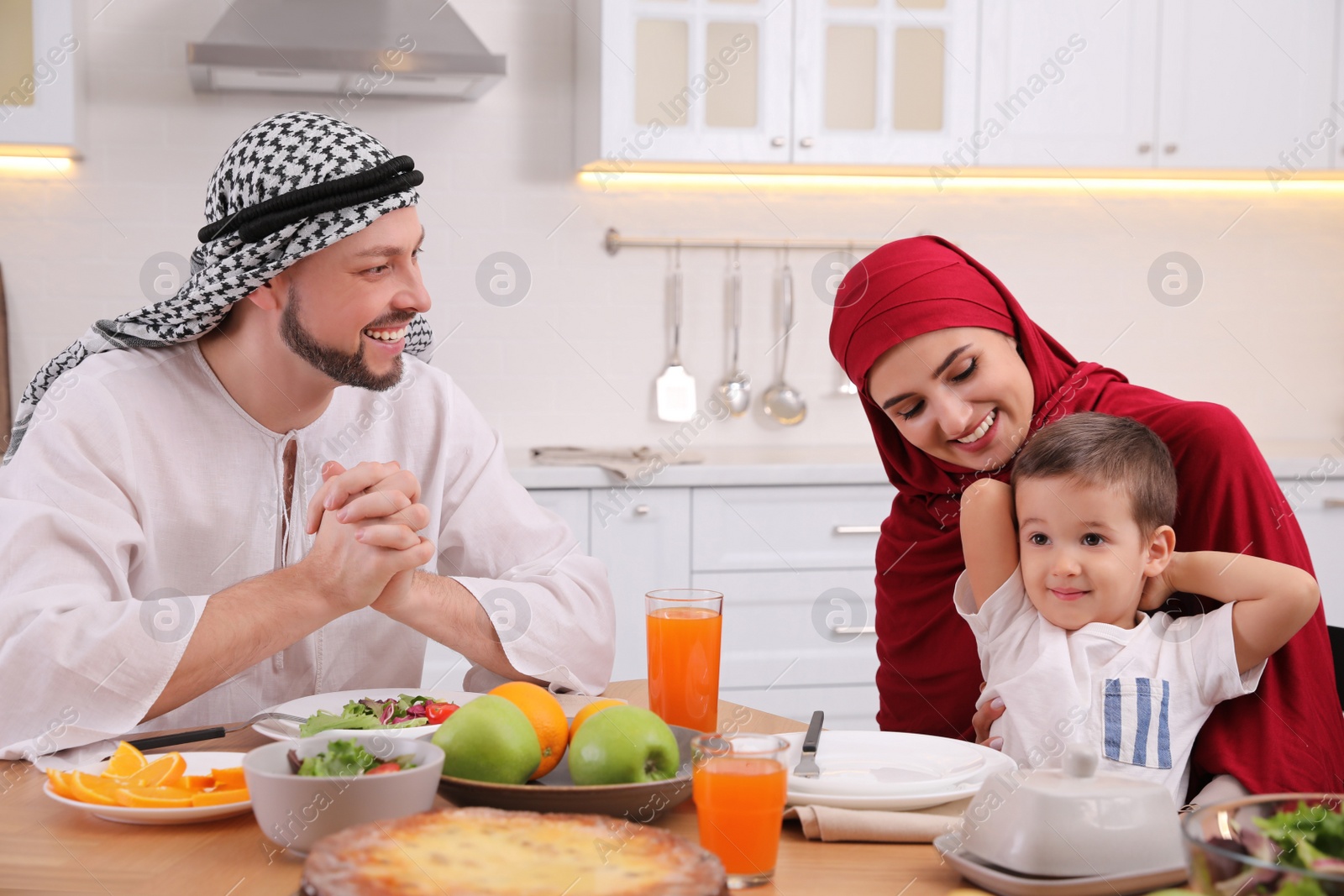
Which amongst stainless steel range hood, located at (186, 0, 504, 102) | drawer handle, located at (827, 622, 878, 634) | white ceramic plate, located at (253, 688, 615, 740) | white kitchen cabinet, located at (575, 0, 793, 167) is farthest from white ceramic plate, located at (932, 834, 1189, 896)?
white kitchen cabinet, located at (575, 0, 793, 167)

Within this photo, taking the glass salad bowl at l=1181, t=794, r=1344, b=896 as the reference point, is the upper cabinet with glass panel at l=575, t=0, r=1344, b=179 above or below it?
above

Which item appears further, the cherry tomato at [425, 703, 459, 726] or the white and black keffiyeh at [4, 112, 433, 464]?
the white and black keffiyeh at [4, 112, 433, 464]

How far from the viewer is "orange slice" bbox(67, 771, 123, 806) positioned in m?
0.92

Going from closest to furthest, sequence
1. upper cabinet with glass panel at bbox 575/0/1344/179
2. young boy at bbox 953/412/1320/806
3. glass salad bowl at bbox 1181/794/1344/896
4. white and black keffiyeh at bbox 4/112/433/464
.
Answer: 1. glass salad bowl at bbox 1181/794/1344/896
2. young boy at bbox 953/412/1320/806
3. white and black keffiyeh at bbox 4/112/433/464
4. upper cabinet with glass panel at bbox 575/0/1344/179

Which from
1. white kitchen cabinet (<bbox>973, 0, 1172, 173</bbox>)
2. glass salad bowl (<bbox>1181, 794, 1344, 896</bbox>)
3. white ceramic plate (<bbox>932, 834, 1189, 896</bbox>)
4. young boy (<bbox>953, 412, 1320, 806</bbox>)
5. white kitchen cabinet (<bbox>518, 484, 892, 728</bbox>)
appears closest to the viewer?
glass salad bowl (<bbox>1181, 794, 1344, 896</bbox>)

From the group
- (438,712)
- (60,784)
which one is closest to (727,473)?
(438,712)

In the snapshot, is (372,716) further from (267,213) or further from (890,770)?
(267,213)

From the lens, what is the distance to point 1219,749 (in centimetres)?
131

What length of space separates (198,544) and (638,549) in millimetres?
1447

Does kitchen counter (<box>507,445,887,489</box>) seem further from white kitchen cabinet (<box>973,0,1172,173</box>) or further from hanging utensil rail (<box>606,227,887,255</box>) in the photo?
white kitchen cabinet (<box>973,0,1172,173</box>)

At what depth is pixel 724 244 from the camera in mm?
3480

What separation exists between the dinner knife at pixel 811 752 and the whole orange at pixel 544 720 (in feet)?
0.65

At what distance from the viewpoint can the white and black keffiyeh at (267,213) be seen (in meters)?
1.48

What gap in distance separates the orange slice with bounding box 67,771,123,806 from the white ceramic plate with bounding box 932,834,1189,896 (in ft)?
2.18
